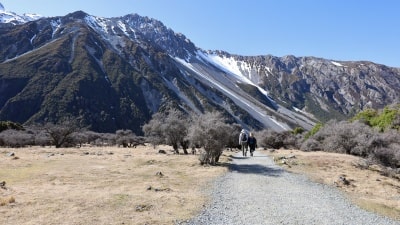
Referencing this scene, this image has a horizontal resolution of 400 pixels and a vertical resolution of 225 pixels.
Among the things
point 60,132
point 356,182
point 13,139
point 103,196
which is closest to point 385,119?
point 356,182

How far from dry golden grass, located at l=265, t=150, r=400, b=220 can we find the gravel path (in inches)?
44.3

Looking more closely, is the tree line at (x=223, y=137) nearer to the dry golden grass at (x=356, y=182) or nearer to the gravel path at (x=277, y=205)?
the dry golden grass at (x=356, y=182)

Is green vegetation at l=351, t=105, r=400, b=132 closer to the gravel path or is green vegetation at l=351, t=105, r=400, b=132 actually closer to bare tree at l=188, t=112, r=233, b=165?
bare tree at l=188, t=112, r=233, b=165

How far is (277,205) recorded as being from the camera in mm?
17469

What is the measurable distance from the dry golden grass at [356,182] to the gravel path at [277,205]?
1.12m

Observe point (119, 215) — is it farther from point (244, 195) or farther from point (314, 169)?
point (314, 169)

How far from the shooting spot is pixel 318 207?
57.0ft

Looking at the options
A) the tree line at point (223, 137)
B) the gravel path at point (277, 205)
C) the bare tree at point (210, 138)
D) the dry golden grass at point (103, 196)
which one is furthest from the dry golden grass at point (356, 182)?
the dry golden grass at point (103, 196)

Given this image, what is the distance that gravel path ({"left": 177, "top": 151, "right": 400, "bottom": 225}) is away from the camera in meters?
15.0

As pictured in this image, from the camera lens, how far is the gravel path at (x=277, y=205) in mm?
14984

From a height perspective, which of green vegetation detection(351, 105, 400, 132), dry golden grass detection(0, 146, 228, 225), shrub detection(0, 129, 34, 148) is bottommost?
dry golden grass detection(0, 146, 228, 225)

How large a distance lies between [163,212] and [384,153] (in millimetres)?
36108

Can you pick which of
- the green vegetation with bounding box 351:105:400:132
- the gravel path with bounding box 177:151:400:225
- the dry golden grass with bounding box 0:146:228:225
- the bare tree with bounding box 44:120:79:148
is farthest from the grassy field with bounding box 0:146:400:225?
the bare tree with bounding box 44:120:79:148

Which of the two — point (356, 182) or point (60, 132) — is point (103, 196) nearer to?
point (356, 182)
